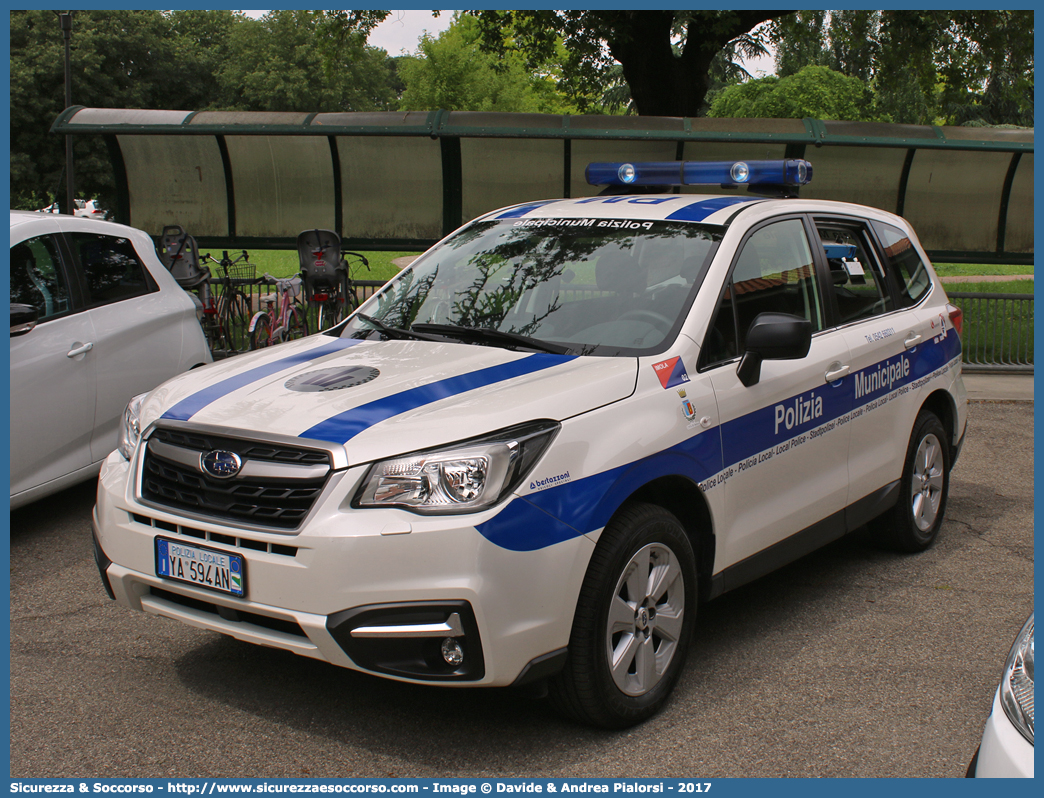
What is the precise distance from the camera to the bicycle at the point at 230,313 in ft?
37.0

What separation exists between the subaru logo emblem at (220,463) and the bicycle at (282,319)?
25.1ft

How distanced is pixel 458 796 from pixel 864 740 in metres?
Result: 1.41

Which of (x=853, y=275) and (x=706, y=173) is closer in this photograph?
(x=853, y=275)

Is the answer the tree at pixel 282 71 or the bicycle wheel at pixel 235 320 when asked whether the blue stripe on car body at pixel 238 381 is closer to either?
the bicycle wheel at pixel 235 320

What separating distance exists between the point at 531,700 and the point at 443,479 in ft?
3.78

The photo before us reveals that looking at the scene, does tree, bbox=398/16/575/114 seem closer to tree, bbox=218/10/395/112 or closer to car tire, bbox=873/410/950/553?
tree, bbox=218/10/395/112

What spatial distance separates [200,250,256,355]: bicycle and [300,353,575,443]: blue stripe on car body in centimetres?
789

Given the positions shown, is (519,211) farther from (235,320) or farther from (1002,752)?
(235,320)

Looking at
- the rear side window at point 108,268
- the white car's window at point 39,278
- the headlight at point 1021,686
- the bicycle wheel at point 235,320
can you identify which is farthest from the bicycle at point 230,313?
the headlight at point 1021,686

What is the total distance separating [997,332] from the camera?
11672 millimetres

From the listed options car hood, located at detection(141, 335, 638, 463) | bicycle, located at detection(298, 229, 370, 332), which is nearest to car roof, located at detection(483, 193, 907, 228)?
car hood, located at detection(141, 335, 638, 463)

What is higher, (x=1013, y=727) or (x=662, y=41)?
(x=662, y=41)

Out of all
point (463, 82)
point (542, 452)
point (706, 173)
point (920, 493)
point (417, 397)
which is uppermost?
point (463, 82)

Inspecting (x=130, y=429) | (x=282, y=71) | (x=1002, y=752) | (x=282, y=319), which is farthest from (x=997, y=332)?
(x=282, y=71)
